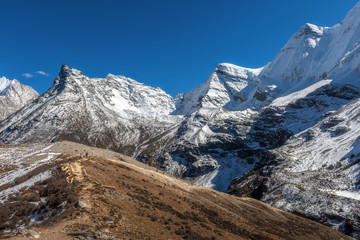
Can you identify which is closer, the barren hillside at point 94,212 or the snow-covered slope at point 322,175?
the barren hillside at point 94,212

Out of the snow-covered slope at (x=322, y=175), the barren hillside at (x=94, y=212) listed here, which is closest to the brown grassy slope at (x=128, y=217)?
the barren hillside at (x=94, y=212)

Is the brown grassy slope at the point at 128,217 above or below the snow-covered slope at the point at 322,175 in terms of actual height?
below

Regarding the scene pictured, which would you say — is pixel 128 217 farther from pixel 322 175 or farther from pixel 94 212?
pixel 322 175

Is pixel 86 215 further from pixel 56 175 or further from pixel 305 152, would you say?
pixel 305 152

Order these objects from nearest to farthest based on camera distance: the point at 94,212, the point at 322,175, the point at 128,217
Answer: the point at 94,212 → the point at 128,217 → the point at 322,175

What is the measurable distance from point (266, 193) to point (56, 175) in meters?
94.0

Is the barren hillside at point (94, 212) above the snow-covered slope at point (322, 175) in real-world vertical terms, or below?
below

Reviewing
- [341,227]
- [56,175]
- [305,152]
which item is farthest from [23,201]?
[305,152]

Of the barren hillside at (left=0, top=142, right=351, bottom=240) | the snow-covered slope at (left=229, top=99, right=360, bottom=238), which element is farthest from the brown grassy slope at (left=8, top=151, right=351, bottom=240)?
the snow-covered slope at (left=229, top=99, right=360, bottom=238)

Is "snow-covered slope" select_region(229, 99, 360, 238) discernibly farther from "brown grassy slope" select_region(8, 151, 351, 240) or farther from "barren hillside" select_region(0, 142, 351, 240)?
"barren hillside" select_region(0, 142, 351, 240)

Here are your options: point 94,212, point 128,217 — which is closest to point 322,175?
point 128,217

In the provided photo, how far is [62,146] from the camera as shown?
81625 millimetres

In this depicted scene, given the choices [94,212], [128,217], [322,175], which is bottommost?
[128,217]

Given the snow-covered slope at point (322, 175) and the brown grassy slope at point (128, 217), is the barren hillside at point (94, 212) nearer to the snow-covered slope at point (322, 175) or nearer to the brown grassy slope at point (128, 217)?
the brown grassy slope at point (128, 217)
